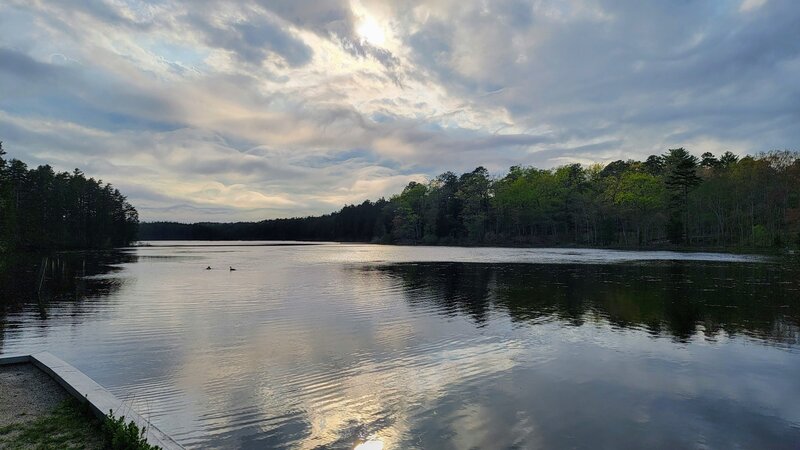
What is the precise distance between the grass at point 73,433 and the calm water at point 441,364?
160cm

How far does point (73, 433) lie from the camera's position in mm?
7742

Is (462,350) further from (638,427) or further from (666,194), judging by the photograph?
(666,194)

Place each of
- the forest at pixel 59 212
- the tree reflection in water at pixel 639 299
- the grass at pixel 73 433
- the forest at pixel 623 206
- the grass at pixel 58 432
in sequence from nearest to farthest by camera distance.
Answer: the grass at pixel 73 433
the grass at pixel 58 432
the tree reflection in water at pixel 639 299
the forest at pixel 59 212
the forest at pixel 623 206

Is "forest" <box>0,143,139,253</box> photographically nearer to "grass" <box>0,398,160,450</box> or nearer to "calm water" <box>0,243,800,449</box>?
"calm water" <box>0,243,800,449</box>

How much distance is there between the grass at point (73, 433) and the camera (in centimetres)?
711

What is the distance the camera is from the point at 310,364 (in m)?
14.6

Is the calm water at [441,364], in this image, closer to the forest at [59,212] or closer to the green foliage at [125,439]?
the green foliage at [125,439]

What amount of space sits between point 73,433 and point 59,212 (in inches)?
5035

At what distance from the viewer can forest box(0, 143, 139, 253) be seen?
274 feet

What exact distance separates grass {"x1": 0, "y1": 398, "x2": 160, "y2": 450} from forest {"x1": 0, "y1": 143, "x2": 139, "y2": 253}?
72.7m

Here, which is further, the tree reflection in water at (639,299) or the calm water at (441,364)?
the tree reflection in water at (639,299)

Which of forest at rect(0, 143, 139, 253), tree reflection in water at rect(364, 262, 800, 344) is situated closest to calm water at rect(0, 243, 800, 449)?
tree reflection in water at rect(364, 262, 800, 344)

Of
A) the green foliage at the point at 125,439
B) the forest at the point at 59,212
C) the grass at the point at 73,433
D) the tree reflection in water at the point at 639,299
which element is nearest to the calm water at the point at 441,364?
the tree reflection in water at the point at 639,299

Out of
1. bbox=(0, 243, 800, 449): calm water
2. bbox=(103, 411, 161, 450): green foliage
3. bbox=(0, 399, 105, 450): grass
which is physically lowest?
bbox=(0, 243, 800, 449): calm water
